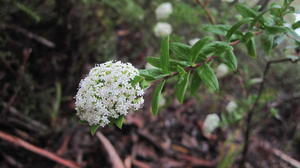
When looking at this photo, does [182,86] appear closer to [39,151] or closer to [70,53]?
[39,151]

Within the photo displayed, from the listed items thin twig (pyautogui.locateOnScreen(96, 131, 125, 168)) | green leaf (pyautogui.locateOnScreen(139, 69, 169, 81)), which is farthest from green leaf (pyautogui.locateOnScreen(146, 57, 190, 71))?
thin twig (pyautogui.locateOnScreen(96, 131, 125, 168))

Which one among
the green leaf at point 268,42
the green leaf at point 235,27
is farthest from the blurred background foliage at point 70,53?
the green leaf at point 235,27

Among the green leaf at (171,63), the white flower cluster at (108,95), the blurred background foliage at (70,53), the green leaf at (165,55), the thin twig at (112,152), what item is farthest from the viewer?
the blurred background foliage at (70,53)

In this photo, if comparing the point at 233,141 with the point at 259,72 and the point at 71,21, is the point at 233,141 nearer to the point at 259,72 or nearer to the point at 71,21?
the point at 259,72

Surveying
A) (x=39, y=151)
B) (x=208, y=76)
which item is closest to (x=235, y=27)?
(x=208, y=76)

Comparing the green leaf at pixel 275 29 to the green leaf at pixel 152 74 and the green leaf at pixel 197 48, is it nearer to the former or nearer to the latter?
the green leaf at pixel 197 48
